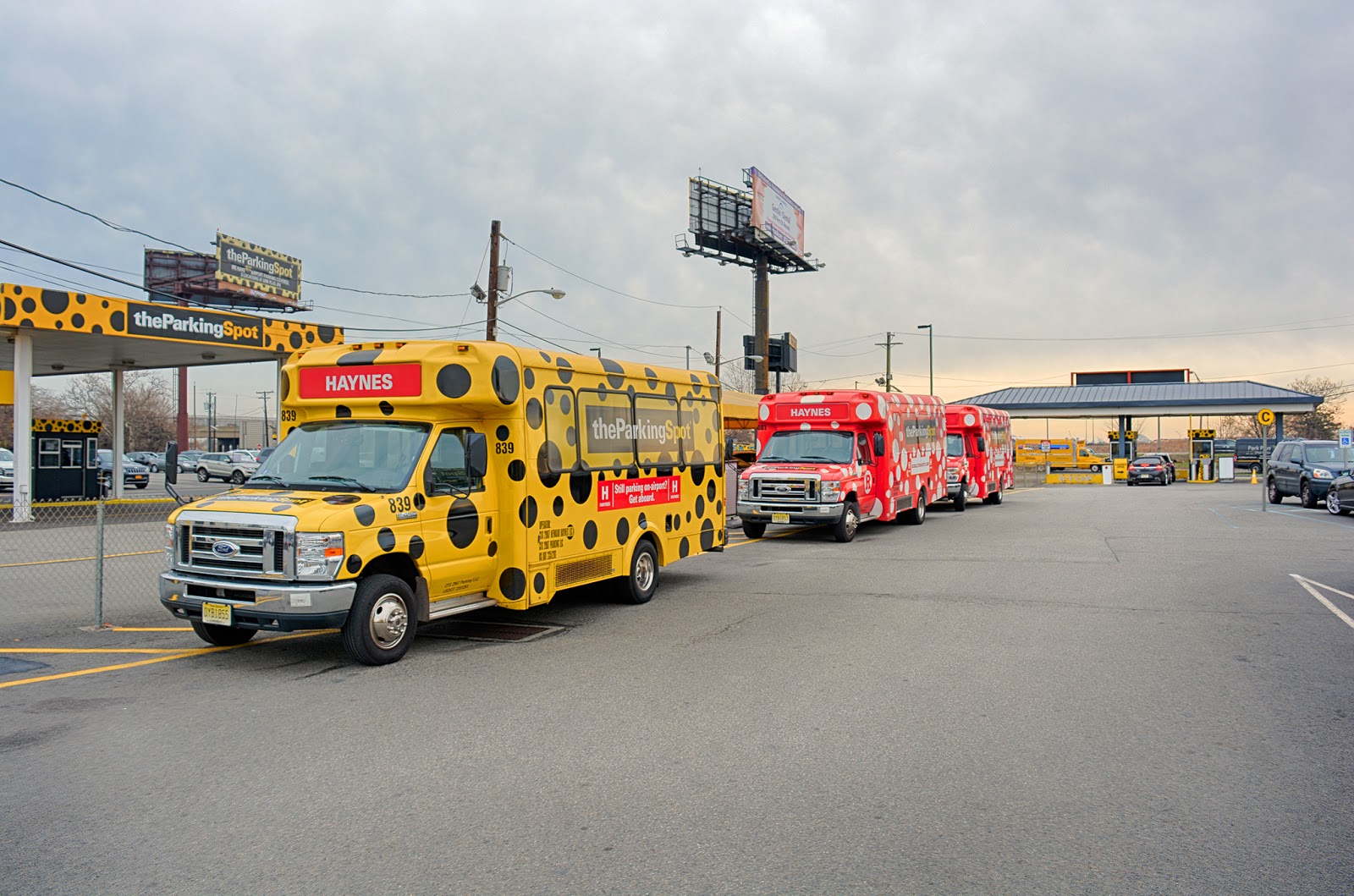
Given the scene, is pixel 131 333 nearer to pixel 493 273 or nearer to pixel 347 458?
pixel 493 273

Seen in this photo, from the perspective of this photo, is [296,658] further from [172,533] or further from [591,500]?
[591,500]

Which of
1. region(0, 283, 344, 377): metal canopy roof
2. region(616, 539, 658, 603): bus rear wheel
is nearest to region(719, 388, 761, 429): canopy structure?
region(0, 283, 344, 377): metal canopy roof

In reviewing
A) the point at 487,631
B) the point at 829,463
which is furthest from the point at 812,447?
the point at 487,631

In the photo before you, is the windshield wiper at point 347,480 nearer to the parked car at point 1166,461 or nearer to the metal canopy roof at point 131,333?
the metal canopy roof at point 131,333

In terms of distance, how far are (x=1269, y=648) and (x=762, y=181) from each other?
60.3 m

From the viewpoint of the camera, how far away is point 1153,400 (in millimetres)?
59250

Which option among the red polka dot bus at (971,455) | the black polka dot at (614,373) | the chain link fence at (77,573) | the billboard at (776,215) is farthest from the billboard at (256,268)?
the black polka dot at (614,373)

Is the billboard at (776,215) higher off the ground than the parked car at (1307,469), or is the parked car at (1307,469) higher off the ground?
the billboard at (776,215)

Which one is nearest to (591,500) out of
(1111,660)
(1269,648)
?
(1111,660)

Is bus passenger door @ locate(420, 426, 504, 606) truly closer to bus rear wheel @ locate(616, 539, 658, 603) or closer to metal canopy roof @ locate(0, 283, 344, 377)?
bus rear wheel @ locate(616, 539, 658, 603)

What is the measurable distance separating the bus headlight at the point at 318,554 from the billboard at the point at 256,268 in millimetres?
71743

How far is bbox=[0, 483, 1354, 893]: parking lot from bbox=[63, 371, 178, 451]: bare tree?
94485 millimetres

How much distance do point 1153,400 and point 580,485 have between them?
5777 cm

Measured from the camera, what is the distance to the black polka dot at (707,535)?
41.4 feet
